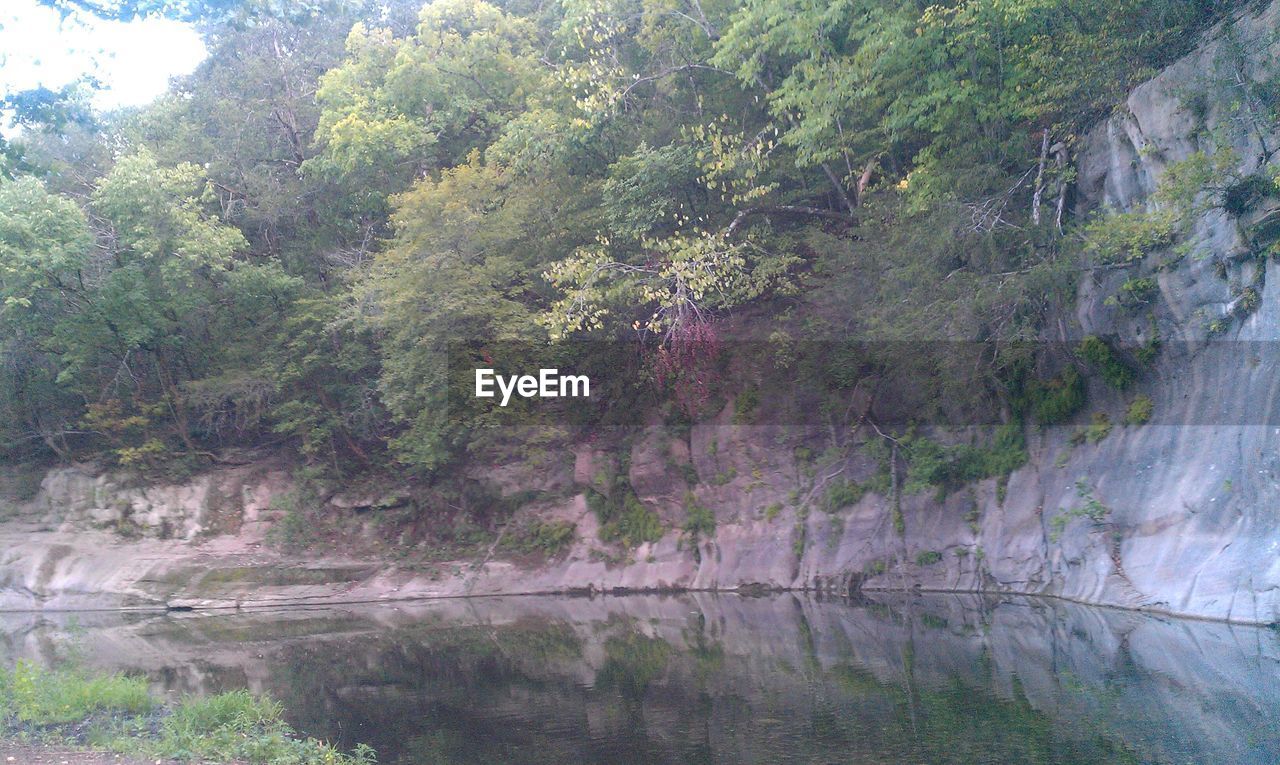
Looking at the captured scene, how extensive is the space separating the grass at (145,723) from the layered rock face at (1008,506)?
12.8 m

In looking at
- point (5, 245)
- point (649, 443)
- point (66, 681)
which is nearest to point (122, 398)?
point (5, 245)

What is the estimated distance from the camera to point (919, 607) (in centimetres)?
1881

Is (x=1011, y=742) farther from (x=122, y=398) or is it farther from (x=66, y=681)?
(x=122, y=398)

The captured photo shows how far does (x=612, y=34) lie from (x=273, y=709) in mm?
16536

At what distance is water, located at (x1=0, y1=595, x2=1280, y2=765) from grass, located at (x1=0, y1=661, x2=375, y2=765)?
3.14 ft

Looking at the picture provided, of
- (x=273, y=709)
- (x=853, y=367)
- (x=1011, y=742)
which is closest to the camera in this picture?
(x=1011, y=742)

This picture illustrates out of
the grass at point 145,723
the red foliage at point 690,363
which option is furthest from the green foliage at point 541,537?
the grass at point 145,723

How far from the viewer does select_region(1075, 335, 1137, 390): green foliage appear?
17781mm

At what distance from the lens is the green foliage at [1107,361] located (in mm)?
17781

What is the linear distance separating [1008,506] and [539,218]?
12403mm

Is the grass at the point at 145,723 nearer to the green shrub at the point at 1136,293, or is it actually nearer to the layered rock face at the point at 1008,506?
the layered rock face at the point at 1008,506

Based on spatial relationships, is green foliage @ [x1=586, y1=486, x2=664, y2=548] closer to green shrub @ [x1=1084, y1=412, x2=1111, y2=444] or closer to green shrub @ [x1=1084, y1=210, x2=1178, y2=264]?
green shrub @ [x1=1084, y1=412, x2=1111, y2=444]

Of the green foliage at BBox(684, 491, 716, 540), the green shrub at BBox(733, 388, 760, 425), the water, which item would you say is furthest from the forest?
the water

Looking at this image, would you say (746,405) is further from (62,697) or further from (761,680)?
(62,697)
